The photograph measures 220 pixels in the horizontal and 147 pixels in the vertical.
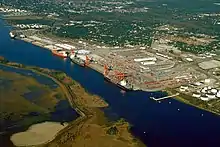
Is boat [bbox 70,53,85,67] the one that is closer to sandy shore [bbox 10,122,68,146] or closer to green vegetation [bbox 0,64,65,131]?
green vegetation [bbox 0,64,65,131]

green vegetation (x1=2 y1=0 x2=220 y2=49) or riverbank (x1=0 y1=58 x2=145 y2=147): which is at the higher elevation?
green vegetation (x1=2 y1=0 x2=220 y2=49)

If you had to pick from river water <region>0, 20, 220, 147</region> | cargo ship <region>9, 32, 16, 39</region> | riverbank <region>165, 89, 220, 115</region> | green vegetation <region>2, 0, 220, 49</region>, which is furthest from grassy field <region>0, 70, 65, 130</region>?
green vegetation <region>2, 0, 220, 49</region>

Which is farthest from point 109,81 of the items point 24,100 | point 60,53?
point 60,53

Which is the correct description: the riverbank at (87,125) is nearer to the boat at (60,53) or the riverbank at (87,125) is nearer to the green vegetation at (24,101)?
the green vegetation at (24,101)

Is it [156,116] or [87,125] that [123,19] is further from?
[87,125]

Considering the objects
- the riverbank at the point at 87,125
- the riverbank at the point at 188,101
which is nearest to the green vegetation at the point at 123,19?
the riverbank at the point at 188,101
